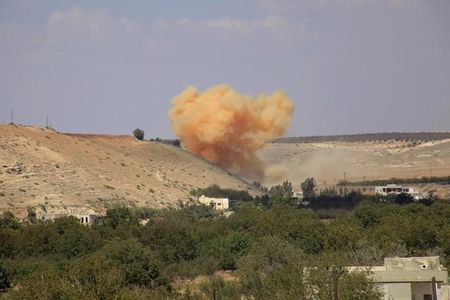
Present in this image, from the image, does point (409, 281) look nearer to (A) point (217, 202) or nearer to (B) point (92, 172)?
(A) point (217, 202)

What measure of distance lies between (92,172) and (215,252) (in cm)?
4903

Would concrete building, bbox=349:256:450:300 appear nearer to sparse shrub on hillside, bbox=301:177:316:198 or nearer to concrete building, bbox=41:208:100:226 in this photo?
concrete building, bbox=41:208:100:226

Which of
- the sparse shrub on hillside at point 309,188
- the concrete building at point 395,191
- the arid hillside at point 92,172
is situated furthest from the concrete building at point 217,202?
the concrete building at point 395,191

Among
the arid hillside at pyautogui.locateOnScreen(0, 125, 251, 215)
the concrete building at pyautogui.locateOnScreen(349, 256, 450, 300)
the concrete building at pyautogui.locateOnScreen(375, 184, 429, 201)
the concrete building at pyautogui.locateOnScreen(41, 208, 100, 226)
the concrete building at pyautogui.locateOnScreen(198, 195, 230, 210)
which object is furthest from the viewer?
the concrete building at pyautogui.locateOnScreen(375, 184, 429, 201)

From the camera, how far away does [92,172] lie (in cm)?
13862

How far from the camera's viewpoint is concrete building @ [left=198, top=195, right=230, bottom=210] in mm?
135325

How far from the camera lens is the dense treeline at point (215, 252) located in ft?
183

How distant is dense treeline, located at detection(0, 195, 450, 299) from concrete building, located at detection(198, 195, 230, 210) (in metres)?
16.5

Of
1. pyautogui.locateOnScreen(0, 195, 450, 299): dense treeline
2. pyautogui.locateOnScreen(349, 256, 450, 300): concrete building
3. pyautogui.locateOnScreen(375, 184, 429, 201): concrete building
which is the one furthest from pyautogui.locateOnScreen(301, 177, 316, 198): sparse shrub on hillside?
pyautogui.locateOnScreen(349, 256, 450, 300): concrete building

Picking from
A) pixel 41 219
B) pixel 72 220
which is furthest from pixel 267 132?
pixel 72 220

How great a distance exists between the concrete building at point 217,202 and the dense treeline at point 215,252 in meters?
16.5

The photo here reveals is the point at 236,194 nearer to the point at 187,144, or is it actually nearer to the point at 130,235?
the point at 187,144

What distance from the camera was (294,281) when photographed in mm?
57469

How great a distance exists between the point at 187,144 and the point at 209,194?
55.9 ft
